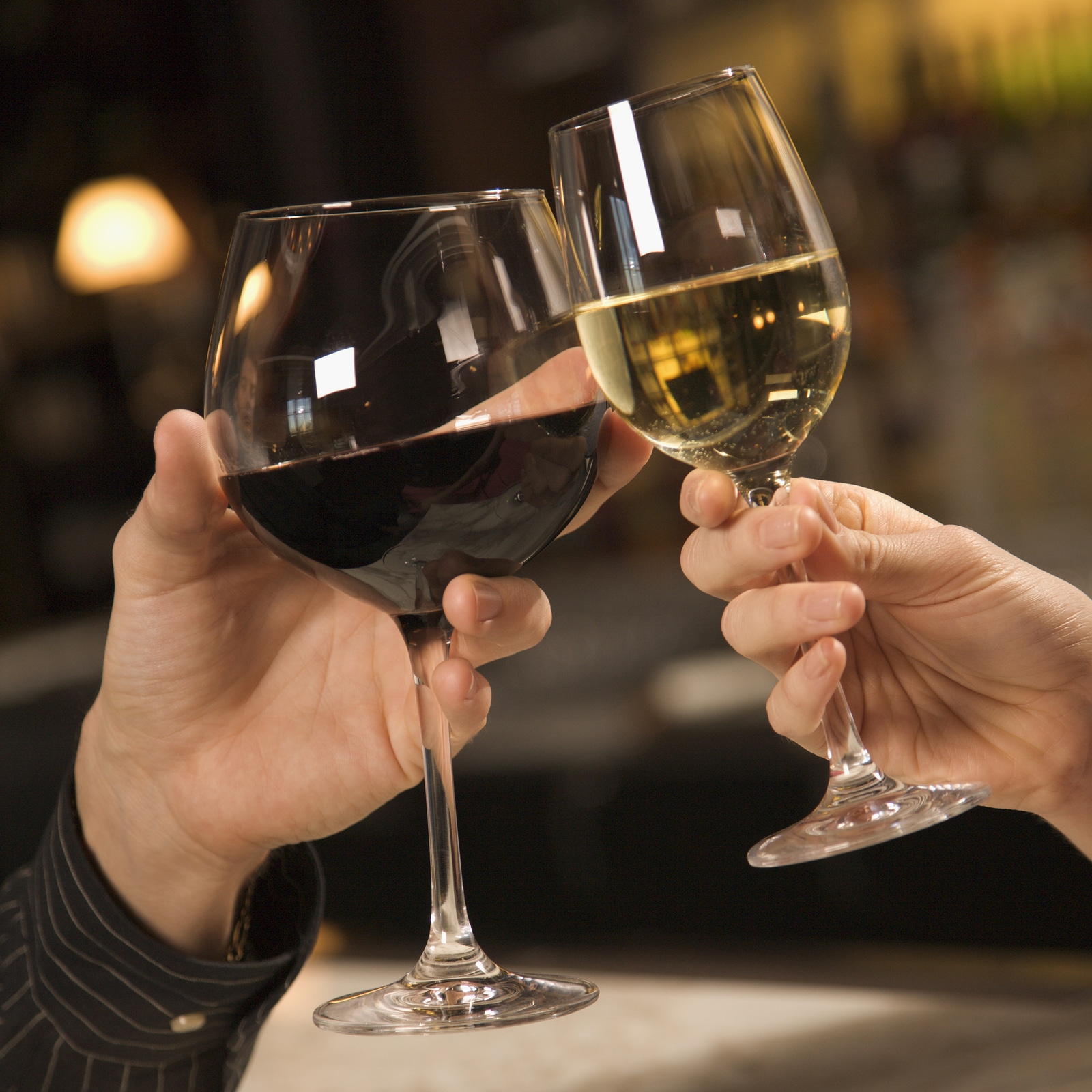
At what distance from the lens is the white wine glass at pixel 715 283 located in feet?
2.18

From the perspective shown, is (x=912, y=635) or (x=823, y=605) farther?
(x=912, y=635)

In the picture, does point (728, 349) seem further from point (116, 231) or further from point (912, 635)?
point (116, 231)

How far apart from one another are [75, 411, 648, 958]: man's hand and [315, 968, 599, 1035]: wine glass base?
9.8 inches

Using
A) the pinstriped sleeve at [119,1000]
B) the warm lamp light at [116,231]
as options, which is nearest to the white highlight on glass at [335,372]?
the pinstriped sleeve at [119,1000]

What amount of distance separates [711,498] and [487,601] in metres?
0.14

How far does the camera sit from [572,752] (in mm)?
2520

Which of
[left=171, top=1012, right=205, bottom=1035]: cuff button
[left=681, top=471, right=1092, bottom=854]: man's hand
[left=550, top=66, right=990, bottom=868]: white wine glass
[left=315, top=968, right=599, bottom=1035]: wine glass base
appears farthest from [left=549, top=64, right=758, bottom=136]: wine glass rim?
[left=171, top=1012, right=205, bottom=1035]: cuff button

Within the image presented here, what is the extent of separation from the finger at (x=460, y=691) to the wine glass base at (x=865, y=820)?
Answer: 181 millimetres

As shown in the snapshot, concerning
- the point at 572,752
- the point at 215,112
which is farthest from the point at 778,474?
the point at 215,112

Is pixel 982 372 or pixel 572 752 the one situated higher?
pixel 982 372

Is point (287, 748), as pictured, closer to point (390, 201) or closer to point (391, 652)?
point (391, 652)

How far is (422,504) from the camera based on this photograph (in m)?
0.67

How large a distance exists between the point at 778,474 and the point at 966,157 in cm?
220

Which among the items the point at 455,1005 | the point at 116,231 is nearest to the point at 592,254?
the point at 455,1005
